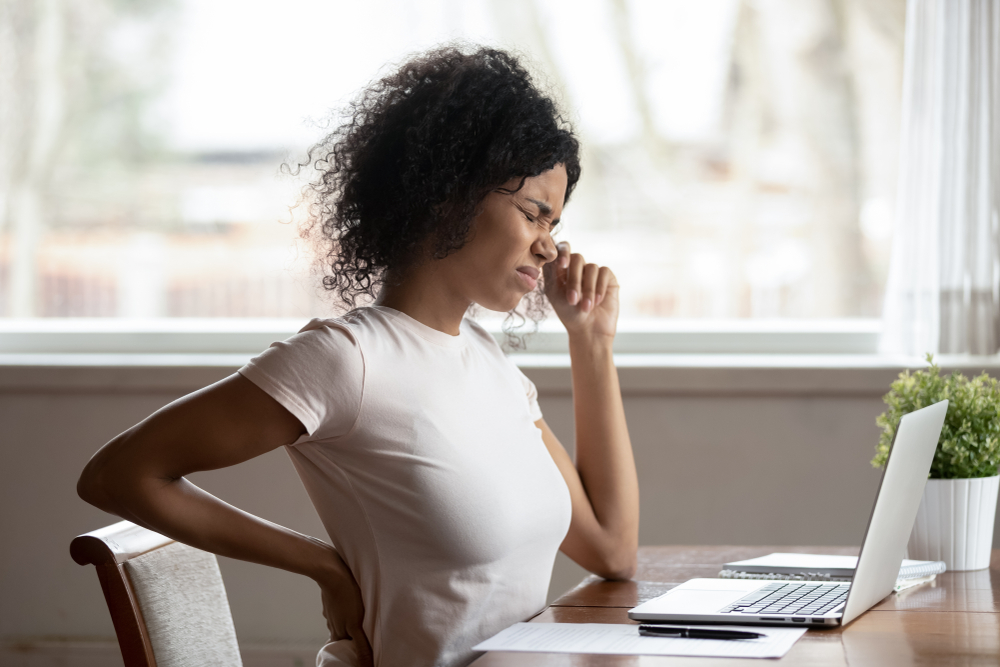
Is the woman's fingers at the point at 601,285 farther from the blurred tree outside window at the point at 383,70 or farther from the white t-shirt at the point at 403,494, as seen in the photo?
the blurred tree outside window at the point at 383,70

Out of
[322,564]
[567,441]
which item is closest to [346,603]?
[322,564]

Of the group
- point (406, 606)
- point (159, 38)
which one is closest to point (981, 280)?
point (406, 606)

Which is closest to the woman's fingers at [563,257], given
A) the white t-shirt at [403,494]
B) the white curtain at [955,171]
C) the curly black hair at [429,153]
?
the curly black hair at [429,153]

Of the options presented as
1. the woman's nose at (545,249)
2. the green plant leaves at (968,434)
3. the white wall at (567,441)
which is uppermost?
the woman's nose at (545,249)

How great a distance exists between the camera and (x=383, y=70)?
2359 millimetres

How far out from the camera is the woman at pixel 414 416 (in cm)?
99

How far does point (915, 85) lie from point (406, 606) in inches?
70.4

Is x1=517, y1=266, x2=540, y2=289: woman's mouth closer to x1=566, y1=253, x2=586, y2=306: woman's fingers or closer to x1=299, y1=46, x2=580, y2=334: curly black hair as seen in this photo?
x1=299, y1=46, x2=580, y2=334: curly black hair

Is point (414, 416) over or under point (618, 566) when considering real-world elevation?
over

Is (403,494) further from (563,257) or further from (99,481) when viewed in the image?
(563,257)

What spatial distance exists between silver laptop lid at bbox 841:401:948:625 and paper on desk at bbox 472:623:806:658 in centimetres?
10

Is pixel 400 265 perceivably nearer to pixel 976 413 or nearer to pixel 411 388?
pixel 411 388

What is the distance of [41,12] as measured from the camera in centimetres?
263

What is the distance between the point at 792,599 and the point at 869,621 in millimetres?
92
